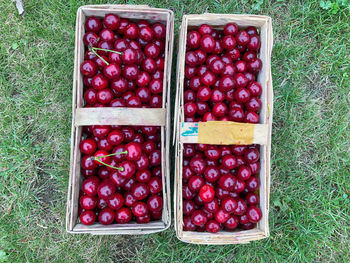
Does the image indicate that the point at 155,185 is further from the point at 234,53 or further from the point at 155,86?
the point at 234,53

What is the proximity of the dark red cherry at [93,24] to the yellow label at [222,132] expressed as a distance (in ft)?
3.42

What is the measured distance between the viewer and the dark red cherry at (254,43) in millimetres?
2104

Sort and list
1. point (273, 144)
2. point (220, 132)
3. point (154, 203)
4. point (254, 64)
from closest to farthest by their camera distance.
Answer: point (220, 132) < point (154, 203) < point (254, 64) < point (273, 144)

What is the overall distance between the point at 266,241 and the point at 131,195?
1394 millimetres

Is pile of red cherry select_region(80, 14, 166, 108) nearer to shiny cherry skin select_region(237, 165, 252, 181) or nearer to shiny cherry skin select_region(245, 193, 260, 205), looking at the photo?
shiny cherry skin select_region(237, 165, 252, 181)

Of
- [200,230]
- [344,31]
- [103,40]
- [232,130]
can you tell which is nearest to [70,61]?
[103,40]

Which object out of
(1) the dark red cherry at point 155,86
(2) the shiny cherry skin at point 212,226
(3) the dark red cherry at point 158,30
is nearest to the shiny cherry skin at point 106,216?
(2) the shiny cherry skin at point 212,226

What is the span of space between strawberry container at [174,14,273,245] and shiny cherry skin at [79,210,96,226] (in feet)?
1.92

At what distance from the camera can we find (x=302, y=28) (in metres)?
2.74

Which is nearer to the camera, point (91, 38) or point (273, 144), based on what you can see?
point (91, 38)

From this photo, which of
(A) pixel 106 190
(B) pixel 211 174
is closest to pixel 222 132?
(B) pixel 211 174

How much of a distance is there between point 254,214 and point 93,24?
5.84ft

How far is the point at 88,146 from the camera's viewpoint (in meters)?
2.01

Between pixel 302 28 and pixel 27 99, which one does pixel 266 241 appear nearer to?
pixel 302 28
